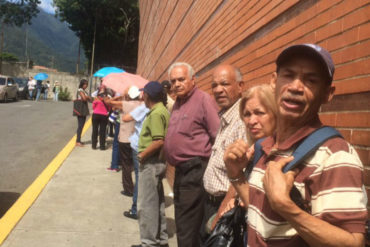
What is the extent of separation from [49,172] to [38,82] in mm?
24852

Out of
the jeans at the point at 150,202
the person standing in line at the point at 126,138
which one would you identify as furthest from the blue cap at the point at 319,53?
the person standing in line at the point at 126,138

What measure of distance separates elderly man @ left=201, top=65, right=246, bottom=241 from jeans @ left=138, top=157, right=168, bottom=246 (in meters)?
1.32

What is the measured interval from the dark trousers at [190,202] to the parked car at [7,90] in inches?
922

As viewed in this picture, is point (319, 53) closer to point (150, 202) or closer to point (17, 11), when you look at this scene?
point (150, 202)

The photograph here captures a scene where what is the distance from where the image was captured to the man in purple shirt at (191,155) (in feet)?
11.0

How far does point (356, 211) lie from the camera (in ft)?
3.78

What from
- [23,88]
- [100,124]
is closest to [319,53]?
[100,124]

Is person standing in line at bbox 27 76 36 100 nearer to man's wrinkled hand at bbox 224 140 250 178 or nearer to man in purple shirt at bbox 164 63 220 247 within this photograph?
man in purple shirt at bbox 164 63 220 247

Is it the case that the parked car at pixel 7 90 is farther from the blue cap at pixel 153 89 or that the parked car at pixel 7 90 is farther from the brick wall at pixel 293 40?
the blue cap at pixel 153 89

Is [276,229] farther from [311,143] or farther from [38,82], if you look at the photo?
[38,82]

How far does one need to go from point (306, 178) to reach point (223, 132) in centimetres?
150

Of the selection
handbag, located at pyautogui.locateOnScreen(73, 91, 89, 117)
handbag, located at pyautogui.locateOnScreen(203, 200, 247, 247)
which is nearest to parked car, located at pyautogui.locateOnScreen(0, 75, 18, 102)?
handbag, located at pyautogui.locateOnScreen(73, 91, 89, 117)

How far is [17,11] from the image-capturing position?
4059 centimetres

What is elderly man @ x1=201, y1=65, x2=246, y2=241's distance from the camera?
265 cm
